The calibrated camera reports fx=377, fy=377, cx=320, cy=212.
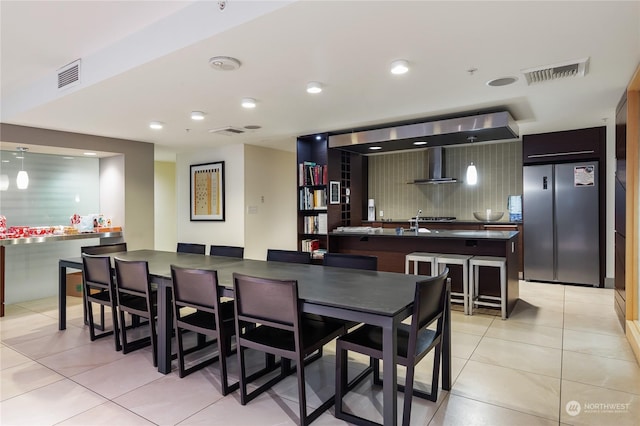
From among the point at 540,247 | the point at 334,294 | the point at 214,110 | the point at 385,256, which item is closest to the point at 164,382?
the point at 334,294

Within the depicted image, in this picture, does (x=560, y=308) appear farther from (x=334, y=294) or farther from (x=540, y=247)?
(x=334, y=294)

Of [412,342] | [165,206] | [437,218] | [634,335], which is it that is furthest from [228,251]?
[165,206]

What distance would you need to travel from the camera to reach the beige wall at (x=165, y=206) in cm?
854

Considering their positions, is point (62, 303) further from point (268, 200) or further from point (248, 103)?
point (268, 200)

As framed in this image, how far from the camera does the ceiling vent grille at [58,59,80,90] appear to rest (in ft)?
10.3

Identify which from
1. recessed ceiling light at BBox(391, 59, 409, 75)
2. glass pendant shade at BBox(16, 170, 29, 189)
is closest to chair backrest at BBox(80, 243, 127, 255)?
glass pendant shade at BBox(16, 170, 29, 189)

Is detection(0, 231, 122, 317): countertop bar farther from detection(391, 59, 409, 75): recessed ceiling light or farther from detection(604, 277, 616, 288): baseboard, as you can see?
detection(604, 277, 616, 288): baseboard

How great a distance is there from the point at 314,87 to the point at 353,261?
1.50 meters

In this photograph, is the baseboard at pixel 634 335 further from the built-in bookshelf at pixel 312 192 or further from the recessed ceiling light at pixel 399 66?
the built-in bookshelf at pixel 312 192

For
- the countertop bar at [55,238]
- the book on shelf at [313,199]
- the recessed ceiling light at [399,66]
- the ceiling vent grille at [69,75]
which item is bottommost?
the countertop bar at [55,238]

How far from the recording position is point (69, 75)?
10.6ft

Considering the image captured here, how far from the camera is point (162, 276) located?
279cm

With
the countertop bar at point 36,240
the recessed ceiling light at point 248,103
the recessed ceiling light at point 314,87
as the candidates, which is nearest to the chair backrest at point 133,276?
the recessed ceiling light at point 248,103

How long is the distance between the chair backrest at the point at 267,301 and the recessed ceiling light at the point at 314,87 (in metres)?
1.77
